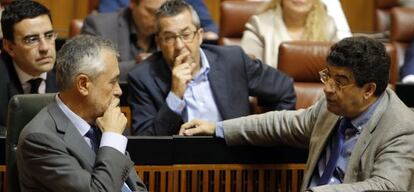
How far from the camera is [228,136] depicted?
2227mm

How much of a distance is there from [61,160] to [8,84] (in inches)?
33.7

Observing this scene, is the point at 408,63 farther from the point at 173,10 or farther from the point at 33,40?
the point at 33,40

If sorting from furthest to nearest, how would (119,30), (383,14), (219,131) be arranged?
(383,14) → (119,30) → (219,131)

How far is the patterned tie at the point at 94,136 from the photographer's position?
1.92 metres

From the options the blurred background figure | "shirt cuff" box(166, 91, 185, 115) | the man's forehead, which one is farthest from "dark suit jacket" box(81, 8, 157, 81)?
the man's forehead

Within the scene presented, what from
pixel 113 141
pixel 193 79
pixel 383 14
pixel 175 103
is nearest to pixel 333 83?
pixel 113 141

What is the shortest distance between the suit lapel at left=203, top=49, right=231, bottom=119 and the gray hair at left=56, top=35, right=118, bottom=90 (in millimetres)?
804

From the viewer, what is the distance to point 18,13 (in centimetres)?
262

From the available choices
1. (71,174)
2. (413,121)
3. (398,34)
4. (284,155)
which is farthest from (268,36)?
(71,174)

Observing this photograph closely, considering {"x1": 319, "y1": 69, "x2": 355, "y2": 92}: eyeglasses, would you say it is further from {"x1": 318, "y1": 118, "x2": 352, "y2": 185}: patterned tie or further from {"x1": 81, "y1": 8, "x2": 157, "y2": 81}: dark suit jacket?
{"x1": 81, "y1": 8, "x2": 157, "y2": 81}: dark suit jacket

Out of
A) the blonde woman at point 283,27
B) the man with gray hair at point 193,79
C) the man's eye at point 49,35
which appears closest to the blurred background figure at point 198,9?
the blonde woman at point 283,27

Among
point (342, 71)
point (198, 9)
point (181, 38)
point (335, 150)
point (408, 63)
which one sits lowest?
point (408, 63)

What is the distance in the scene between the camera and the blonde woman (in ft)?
10.8

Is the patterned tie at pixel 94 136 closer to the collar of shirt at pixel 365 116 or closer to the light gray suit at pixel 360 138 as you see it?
the light gray suit at pixel 360 138
